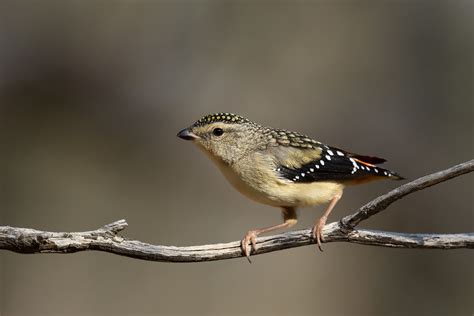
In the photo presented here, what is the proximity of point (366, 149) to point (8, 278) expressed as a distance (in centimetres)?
699

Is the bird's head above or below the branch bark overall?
above

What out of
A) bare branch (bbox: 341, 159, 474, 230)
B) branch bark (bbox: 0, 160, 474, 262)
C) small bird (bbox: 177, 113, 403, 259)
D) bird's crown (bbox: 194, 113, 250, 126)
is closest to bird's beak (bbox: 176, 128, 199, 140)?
small bird (bbox: 177, 113, 403, 259)

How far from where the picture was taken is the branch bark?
15.0ft

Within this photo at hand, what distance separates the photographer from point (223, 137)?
6141mm

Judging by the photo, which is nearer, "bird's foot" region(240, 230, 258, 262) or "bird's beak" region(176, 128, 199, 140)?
"bird's foot" region(240, 230, 258, 262)

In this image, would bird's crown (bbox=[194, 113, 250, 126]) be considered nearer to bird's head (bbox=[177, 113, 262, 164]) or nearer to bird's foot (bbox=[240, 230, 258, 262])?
bird's head (bbox=[177, 113, 262, 164])

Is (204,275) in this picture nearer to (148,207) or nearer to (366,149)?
(148,207)

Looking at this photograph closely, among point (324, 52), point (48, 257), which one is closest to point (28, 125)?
point (48, 257)

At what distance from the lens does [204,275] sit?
10672 mm

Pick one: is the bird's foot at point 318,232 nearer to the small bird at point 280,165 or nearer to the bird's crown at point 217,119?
the small bird at point 280,165

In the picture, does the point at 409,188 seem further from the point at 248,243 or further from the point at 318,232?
the point at 248,243

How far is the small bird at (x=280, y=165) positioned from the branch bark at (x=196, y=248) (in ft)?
2.11

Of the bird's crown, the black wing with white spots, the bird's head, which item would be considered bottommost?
the black wing with white spots

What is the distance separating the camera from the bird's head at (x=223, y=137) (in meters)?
6.04
